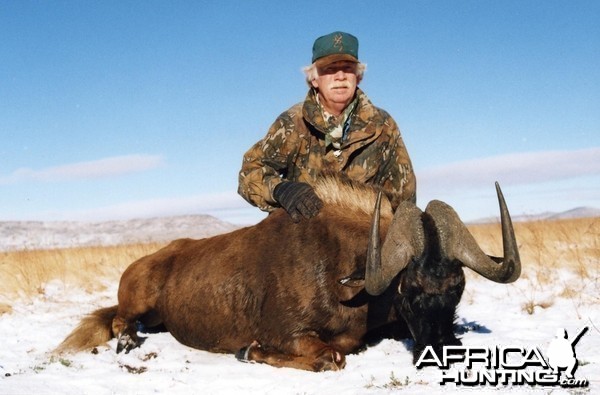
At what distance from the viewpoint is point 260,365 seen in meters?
5.10

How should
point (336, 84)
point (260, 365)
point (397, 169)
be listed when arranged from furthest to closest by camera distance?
point (397, 169) < point (336, 84) < point (260, 365)

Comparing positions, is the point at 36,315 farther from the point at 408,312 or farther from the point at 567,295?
the point at 567,295

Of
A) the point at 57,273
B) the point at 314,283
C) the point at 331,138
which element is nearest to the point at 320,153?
the point at 331,138

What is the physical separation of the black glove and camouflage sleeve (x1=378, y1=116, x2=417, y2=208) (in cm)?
152

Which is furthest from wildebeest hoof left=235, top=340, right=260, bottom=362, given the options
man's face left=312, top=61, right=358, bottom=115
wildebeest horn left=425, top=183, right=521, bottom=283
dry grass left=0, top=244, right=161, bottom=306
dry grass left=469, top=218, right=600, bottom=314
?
dry grass left=0, top=244, right=161, bottom=306

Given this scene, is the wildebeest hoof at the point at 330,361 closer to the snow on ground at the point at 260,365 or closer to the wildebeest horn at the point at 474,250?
the snow on ground at the point at 260,365

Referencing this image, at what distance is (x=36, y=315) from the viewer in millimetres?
8500

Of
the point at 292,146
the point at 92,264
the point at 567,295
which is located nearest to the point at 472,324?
the point at 567,295

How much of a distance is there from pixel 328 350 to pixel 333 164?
7.79 feet

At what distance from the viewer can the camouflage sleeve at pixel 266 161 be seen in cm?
649

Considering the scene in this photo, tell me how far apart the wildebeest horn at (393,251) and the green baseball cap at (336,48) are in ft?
8.46

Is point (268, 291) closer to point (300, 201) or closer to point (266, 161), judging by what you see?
point (300, 201)

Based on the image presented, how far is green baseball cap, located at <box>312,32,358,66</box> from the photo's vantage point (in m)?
6.45
